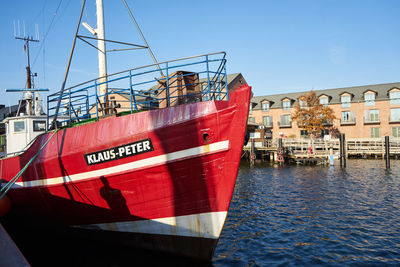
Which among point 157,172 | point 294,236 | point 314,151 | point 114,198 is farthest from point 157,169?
point 314,151

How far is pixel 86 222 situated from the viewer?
7.95 meters

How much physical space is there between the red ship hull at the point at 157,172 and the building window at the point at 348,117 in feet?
151

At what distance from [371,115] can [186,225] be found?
1872 inches

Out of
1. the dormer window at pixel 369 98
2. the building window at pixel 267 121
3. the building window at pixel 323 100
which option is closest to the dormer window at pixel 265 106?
the building window at pixel 267 121

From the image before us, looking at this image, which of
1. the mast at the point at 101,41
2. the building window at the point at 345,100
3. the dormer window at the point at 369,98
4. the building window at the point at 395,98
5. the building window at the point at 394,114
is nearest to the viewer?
the mast at the point at 101,41

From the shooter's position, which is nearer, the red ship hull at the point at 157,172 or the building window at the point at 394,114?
the red ship hull at the point at 157,172

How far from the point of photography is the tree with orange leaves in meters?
44.7

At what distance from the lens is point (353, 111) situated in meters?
45.7

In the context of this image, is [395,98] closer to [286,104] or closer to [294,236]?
[286,104]

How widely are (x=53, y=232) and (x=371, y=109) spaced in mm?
48999

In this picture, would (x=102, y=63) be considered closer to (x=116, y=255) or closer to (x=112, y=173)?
(x=112, y=173)

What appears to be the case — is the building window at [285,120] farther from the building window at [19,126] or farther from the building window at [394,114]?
the building window at [19,126]

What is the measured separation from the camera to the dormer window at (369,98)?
44.9m

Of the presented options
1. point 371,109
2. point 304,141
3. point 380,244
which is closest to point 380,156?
point 304,141
